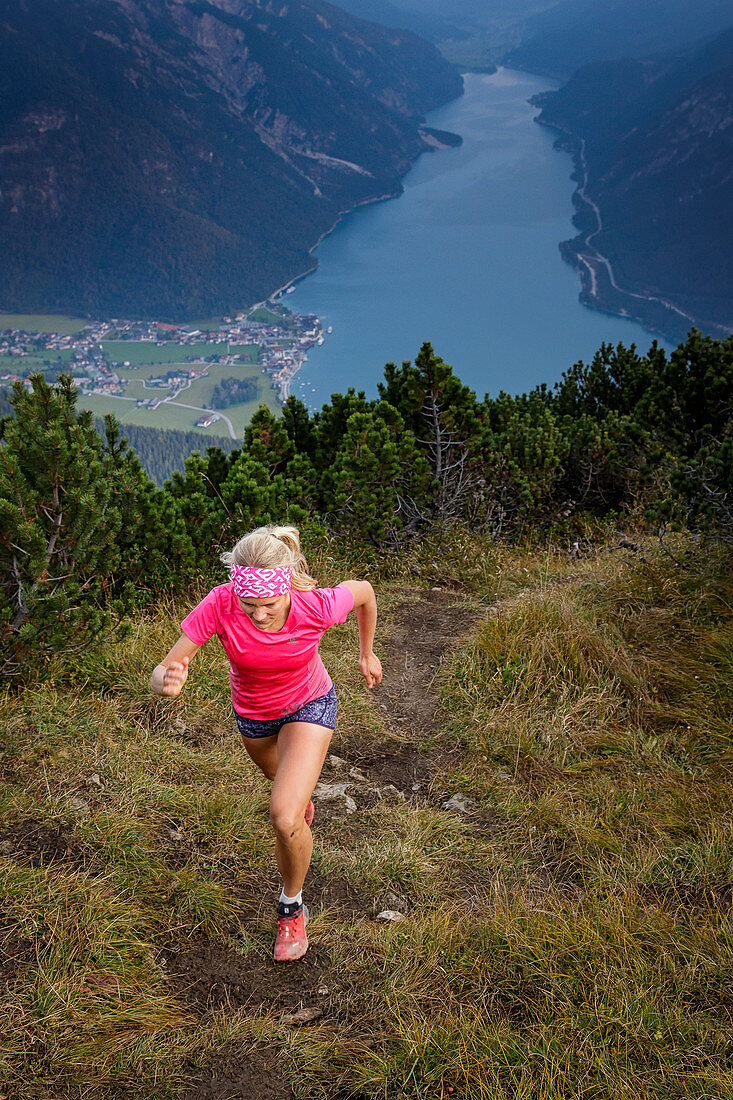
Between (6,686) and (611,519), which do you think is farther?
(611,519)

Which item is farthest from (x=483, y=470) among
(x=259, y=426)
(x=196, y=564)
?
(x=196, y=564)

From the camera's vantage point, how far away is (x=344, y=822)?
3793mm

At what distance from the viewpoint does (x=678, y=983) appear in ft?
8.77

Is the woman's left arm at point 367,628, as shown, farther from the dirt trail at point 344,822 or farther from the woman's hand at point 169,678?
the dirt trail at point 344,822

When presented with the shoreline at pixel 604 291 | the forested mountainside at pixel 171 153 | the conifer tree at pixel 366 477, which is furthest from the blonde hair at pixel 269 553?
the forested mountainside at pixel 171 153

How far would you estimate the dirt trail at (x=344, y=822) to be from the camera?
2482 mm

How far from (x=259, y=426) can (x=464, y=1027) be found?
21.6 ft

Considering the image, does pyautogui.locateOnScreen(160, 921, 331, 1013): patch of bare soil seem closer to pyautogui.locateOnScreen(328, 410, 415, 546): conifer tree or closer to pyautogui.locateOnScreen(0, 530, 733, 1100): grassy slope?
pyautogui.locateOnScreen(0, 530, 733, 1100): grassy slope

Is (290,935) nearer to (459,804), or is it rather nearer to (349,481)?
(459,804)

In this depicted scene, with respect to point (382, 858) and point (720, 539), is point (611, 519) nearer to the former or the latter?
point (720, 539)

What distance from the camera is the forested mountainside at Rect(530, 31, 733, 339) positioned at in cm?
10256

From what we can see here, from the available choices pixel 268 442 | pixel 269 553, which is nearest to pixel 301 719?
pixel 269 553

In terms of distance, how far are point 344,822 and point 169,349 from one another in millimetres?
122705

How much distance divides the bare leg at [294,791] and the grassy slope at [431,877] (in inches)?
20.8
